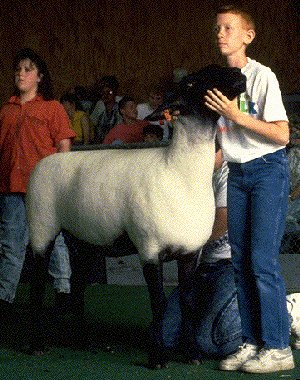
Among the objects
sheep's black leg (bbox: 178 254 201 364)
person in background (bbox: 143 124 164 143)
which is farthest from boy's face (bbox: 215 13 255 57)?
person in background (bbox: 143 124 164 143)

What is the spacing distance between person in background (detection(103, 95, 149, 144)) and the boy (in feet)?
18.1

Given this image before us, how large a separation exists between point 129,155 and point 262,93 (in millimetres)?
764

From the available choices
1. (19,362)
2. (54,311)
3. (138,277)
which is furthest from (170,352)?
(138,277)

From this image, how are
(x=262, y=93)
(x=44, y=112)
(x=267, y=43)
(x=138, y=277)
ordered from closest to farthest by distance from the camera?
(x=262, y=93) < (x=44, y=112) < (x=138, y=277) < (x=267, y=43)

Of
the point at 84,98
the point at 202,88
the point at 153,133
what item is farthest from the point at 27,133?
the point at 84,98

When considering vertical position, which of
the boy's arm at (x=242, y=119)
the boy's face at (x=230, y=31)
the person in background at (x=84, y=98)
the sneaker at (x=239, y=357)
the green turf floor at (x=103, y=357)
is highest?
the boy's face at (x=230, y=31)

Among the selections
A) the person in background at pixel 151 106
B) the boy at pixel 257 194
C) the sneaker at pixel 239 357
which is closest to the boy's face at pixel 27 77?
the boy at pixel 257 194

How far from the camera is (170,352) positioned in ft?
18.4

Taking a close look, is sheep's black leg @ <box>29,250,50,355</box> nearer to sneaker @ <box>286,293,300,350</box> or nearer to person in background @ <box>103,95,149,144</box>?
sneaker @ <box>286,293,300,350</box>

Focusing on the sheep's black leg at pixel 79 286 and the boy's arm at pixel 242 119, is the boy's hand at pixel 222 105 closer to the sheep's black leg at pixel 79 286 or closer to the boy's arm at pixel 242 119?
the boy's arm at pixel 242 119

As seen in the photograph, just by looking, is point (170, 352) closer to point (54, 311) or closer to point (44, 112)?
point (54, 311)

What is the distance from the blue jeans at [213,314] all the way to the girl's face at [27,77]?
5.52 feet

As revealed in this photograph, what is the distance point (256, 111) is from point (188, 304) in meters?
0.99

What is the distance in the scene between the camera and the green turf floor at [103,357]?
16.7 ft
